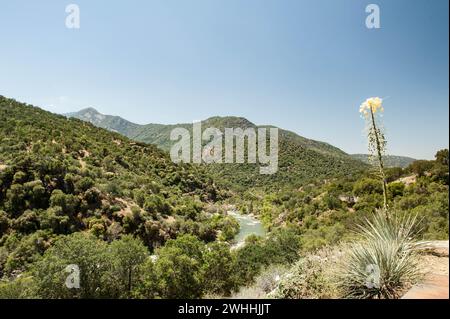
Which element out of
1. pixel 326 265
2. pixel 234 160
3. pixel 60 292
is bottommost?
pixel 60 292

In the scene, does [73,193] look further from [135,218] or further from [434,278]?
[434,278]

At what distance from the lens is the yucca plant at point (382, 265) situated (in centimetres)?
454

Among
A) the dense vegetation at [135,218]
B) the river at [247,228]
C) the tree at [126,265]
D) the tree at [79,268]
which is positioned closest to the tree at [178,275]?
the dense vegetation at [135,218]

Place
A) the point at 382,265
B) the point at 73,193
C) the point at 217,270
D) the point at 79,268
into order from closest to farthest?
the point at 382,265, the point at 79,268, the point at 217,270, the point at 73,193

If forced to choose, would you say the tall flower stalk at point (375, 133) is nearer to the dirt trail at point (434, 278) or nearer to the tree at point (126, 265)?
the dirt trail at point (434, 278)

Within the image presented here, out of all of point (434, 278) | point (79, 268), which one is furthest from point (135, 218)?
point (434, 278)

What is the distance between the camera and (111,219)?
32.0 m

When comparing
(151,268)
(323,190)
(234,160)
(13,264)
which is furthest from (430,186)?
(234,160)

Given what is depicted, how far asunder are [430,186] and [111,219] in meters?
32.9

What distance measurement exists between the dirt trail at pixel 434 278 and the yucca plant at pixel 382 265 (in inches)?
9.5

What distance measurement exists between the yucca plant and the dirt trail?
242 millimetres

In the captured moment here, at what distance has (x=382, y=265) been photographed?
4.62 meters

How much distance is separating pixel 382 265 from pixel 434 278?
656 millimetres
